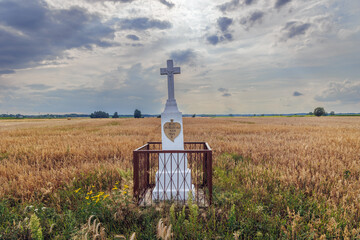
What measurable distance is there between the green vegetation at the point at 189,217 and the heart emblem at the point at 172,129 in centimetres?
178

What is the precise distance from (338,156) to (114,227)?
27.8 ft

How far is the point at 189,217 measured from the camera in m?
3.20

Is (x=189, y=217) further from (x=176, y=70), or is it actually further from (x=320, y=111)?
(x=320, y=111)

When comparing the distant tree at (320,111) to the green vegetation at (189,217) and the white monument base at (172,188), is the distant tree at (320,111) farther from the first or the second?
the white monument base at (172,188)

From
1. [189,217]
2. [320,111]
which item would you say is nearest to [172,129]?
[189,217]

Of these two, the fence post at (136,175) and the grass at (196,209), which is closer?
the grass at (196,209)

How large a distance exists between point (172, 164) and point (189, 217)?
207cm

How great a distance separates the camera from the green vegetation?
9.71 ft

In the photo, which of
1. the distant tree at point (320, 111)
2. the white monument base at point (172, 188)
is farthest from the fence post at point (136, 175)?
the distant tree at point (320, 111)

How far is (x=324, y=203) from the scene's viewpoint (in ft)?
12.6

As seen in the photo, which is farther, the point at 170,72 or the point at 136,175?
the point at 170,72

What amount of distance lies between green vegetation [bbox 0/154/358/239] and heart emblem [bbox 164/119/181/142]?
1.78 m

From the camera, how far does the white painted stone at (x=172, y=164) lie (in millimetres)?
4641

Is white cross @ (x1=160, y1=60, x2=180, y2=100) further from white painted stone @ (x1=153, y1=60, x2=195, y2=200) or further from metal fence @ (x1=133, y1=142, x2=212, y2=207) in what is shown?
metal fence @ (x1=133, y1=142, x2=212, y2=207)
